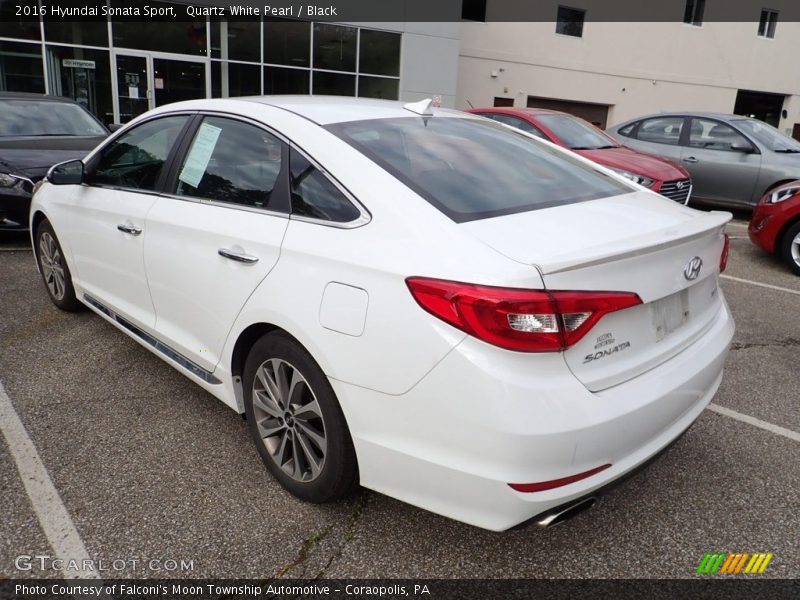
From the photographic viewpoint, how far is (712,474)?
2.92 meters

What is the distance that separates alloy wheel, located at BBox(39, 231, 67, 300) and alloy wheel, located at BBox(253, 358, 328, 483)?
8.49ft

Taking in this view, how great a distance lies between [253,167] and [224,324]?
702 mm

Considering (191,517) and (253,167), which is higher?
(253,167)

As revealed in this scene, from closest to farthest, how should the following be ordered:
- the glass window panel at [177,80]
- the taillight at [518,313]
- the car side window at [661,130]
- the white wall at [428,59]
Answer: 1. the taillight at [518,313]
2. the car side window at [661,130]
3. the glass window panel at [177,80]
4. the white wall at [428,59]

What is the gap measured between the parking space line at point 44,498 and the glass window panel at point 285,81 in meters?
14.9

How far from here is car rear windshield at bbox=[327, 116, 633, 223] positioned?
2.35 meters

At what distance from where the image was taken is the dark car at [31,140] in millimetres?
6477

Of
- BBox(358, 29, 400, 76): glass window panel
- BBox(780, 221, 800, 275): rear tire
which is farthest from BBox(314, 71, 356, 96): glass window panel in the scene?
BBox(780, 221, 800, 275): rear tire

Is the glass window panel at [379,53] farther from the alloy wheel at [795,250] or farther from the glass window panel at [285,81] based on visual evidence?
the alloy wheel at [795,250]

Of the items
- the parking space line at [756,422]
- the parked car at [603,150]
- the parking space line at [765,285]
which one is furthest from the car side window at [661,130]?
the parking space line at [756,422]

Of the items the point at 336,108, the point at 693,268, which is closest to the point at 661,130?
the point at 336,108

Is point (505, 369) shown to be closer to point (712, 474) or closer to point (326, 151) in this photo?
point (326, 151)

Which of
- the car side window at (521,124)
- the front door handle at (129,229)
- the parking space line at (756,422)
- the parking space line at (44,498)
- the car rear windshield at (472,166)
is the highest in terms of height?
the car rear windshield at (472,166)

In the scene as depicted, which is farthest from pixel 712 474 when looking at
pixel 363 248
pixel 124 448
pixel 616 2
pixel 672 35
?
pixel 672 35
